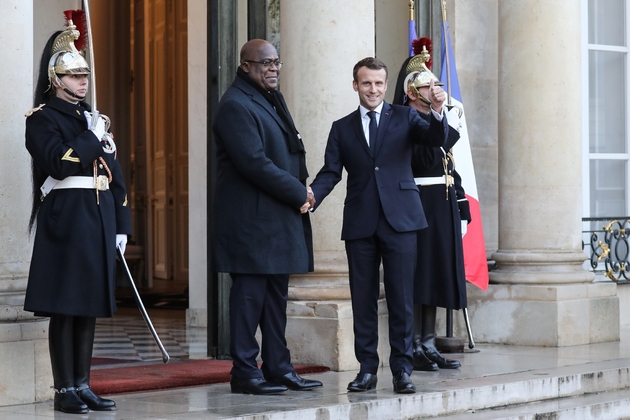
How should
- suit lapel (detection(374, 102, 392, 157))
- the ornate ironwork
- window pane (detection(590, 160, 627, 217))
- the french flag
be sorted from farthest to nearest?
window pane (detection(590, 160, 627, 217)), the ornate ironwork, the french flag, suit lapel (detection(374, 102, 392, 157))

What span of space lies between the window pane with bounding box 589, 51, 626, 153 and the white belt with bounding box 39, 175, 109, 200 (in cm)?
596

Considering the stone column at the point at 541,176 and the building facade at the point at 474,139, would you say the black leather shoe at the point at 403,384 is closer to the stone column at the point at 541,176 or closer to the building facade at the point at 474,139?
the building facade at the point at 474,139

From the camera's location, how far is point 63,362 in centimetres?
520

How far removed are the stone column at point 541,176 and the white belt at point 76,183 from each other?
3.99 m

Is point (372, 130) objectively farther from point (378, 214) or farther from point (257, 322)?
point (257, 322)

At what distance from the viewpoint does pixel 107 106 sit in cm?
1563

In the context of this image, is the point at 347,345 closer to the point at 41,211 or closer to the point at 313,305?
the point at 313,305

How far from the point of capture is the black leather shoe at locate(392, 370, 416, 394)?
18.9 feet

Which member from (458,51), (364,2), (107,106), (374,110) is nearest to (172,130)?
(107,106)

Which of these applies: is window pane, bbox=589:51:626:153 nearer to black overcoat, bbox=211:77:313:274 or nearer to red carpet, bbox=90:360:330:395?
red carpet, bbox=90:360:330:395

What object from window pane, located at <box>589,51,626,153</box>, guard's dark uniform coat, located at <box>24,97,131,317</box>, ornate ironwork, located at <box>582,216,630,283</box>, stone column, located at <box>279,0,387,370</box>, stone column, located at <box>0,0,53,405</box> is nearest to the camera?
guard's dark uniform coat, located at <box>24,97,131,317</box>

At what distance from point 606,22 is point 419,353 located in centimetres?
475

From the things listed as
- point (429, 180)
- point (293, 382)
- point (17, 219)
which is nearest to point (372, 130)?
point (429, 180)

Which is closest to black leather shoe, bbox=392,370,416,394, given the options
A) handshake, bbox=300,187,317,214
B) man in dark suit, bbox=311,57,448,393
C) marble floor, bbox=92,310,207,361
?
man in dark suit, bbox=311,57,448,393
